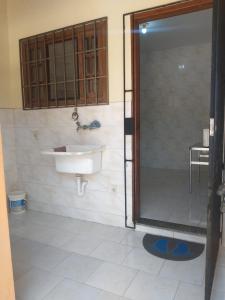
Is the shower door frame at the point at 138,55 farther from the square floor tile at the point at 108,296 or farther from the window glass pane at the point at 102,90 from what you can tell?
the square floor tile at the point at 108,296

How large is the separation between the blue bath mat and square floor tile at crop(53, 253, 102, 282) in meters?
0.50

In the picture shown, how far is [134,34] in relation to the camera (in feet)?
8.04

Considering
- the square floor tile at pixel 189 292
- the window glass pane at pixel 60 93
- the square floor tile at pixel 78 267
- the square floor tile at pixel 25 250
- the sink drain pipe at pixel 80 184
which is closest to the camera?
the square floor tile at pixel 189 292

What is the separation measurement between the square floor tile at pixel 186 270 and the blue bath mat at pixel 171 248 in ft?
0.19

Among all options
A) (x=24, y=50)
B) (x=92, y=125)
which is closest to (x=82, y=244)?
(x=92, y=125)

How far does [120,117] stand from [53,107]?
0.87m

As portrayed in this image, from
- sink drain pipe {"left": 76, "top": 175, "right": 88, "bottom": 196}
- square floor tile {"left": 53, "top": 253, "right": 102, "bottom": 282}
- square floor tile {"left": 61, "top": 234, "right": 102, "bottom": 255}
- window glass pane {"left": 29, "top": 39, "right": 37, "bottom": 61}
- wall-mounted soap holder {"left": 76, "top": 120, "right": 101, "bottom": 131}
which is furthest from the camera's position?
window glass pane {"left": 29, "top": 39, "right": 37, "bottom": 61}

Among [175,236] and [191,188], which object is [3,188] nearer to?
[175,236]

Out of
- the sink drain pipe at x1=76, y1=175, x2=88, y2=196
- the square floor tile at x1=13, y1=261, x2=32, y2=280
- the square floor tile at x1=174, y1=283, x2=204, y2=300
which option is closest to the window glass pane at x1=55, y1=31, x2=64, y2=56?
the sink drain pipe at x1=76, y1=175, x2=88, y2=196

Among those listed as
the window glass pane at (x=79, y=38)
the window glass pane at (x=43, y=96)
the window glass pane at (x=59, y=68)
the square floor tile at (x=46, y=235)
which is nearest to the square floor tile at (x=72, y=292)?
the square floor tile at (x=46, y=235)

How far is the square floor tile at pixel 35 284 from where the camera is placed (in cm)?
177

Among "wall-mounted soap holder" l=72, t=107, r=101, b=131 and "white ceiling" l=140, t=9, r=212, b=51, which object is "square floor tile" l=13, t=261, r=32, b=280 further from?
"white ceiling" l=140, t=9, r=212, b=51

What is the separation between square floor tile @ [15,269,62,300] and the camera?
5.81 ft

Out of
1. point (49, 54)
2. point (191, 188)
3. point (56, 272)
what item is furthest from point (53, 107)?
point (191, 188)
